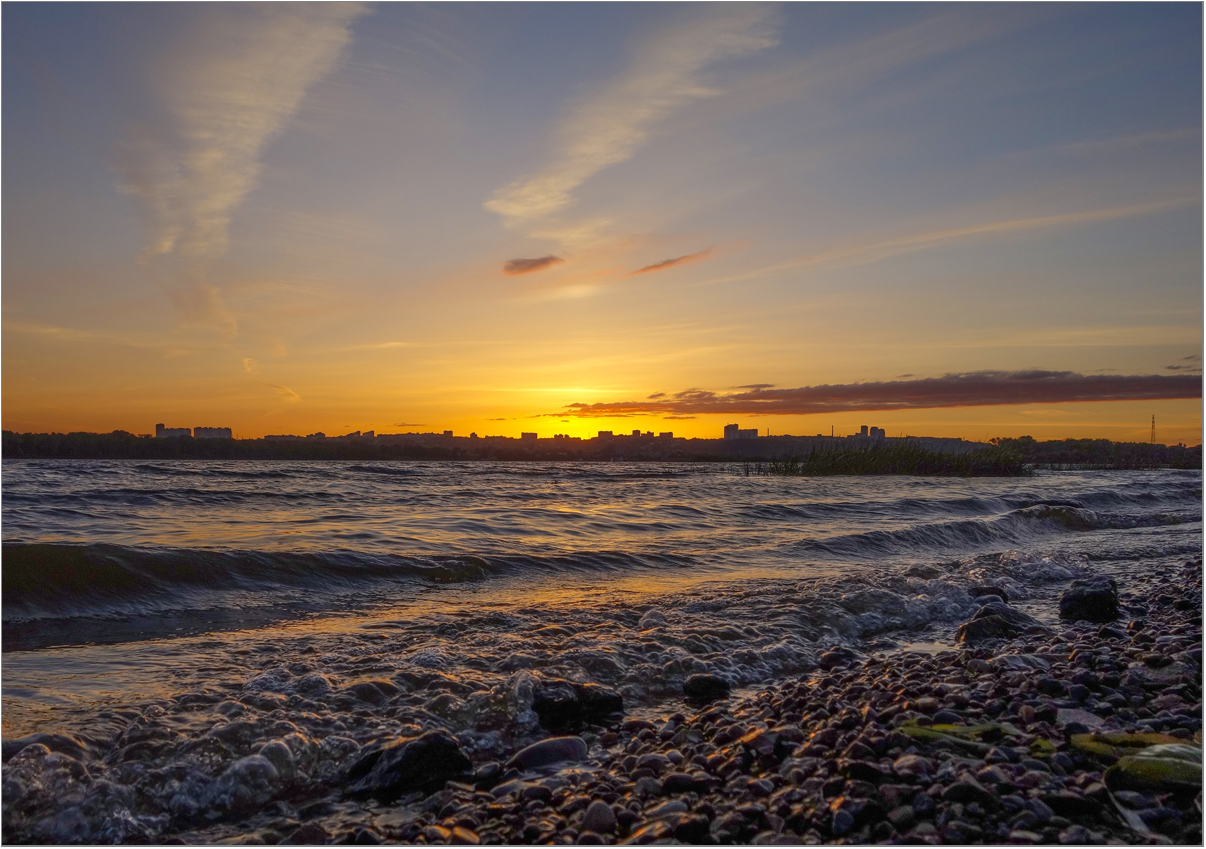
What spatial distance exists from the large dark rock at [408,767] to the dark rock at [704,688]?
1.66 meters

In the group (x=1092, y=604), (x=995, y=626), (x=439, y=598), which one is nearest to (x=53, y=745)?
(x=439, y=598)

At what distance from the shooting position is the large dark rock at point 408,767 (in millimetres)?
3033

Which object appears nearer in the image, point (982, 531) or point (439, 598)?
point (439, 598)

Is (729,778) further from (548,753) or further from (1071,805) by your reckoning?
(1071,805)

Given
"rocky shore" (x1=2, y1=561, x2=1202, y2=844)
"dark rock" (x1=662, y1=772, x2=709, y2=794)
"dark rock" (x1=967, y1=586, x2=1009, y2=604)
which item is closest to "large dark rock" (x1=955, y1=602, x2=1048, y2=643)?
"dark rock" (x1=967, y1=586, x2=1009, y2=604)

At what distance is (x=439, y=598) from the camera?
23.0 ft

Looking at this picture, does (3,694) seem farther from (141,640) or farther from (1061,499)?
(1061,499)

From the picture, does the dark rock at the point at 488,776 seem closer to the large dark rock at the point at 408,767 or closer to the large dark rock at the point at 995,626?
the large dark rock at the point at 408,767

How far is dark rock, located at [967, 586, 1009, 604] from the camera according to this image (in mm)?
7157

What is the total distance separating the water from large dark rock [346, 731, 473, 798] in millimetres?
380

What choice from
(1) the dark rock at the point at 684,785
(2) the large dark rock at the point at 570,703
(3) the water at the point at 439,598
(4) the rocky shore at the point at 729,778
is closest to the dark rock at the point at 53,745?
(4) the rocky shore at the point at 729,778

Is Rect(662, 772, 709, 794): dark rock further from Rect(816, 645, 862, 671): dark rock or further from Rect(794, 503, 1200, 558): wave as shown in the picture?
Rect(794, 503, 1200, 558): wave

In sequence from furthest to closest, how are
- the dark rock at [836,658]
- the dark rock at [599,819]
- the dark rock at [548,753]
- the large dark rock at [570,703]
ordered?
the dark rock at [836,658]
the large dark rock at [570,703]
the dark rock at [548,753]
the dark rock at [599,819]

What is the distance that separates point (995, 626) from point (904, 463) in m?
29.0
